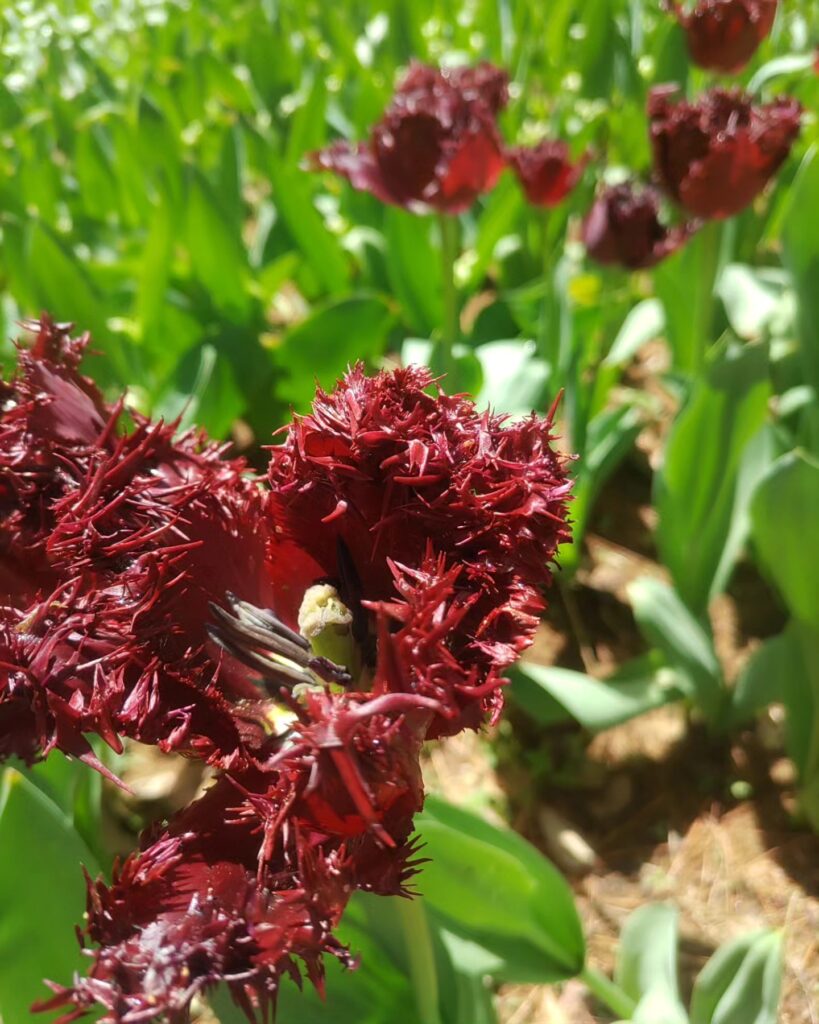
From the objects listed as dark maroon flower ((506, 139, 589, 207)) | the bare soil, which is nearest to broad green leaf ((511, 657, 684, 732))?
the bare soil

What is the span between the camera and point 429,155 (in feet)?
3.92

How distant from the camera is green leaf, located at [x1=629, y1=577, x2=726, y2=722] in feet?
3.96

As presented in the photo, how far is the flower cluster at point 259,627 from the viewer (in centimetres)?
47

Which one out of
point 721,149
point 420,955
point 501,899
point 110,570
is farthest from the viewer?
point 721,149

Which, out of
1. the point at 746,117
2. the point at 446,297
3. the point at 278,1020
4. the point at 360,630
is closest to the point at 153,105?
the point at 446,297

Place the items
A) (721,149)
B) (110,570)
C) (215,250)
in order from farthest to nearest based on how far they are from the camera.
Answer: (215,250) → (721,149) → (110,570)

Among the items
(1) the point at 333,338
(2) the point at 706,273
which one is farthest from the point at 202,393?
(2) the point at 706,273

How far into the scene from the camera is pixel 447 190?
1.20 metres

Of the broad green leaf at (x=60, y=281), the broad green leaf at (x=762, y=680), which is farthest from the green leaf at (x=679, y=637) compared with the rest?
the broad green leaf at (x=60, y=281)

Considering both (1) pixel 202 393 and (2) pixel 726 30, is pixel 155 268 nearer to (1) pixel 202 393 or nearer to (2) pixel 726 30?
(1) pixel 202 393

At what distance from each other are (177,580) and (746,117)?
1.03 m

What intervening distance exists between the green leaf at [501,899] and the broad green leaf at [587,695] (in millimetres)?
256

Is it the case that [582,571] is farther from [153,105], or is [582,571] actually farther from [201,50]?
[201,50]

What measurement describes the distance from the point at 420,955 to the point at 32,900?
0.31 m
